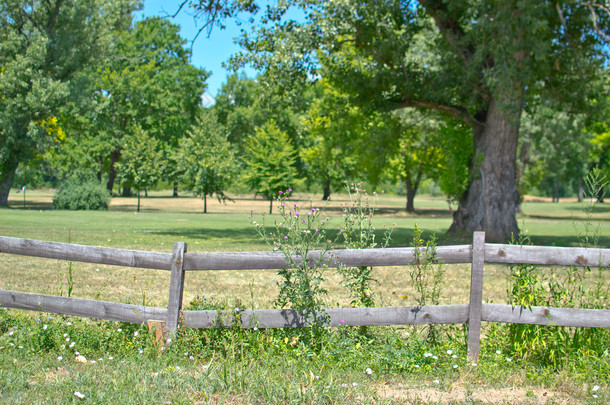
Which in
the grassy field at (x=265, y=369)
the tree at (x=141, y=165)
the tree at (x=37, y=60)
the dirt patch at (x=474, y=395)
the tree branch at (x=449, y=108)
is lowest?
the dirt patch at (x=474, y=395)

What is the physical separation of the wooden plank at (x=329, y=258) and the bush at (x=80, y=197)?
34.4 meters

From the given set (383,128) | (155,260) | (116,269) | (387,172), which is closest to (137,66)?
(387,172)

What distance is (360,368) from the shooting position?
4961 mm

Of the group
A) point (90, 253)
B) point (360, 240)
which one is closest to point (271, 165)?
point (360, 240)

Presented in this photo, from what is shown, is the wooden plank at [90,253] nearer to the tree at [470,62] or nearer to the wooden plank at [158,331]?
the wooden plank at [158,331]

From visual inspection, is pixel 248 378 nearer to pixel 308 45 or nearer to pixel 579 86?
pixel 308 45

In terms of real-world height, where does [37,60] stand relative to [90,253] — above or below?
above

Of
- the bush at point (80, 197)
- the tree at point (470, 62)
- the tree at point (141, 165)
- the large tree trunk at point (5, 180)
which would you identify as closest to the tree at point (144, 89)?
the tree at point (141, 165)

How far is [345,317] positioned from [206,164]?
3773cm

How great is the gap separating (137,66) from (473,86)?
3838 cm

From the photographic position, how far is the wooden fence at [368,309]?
17.1 ft

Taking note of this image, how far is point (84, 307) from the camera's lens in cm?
552

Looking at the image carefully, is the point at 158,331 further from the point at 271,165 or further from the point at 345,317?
the point at 271,165

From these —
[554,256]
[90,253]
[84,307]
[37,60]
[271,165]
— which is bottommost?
[84,307]
